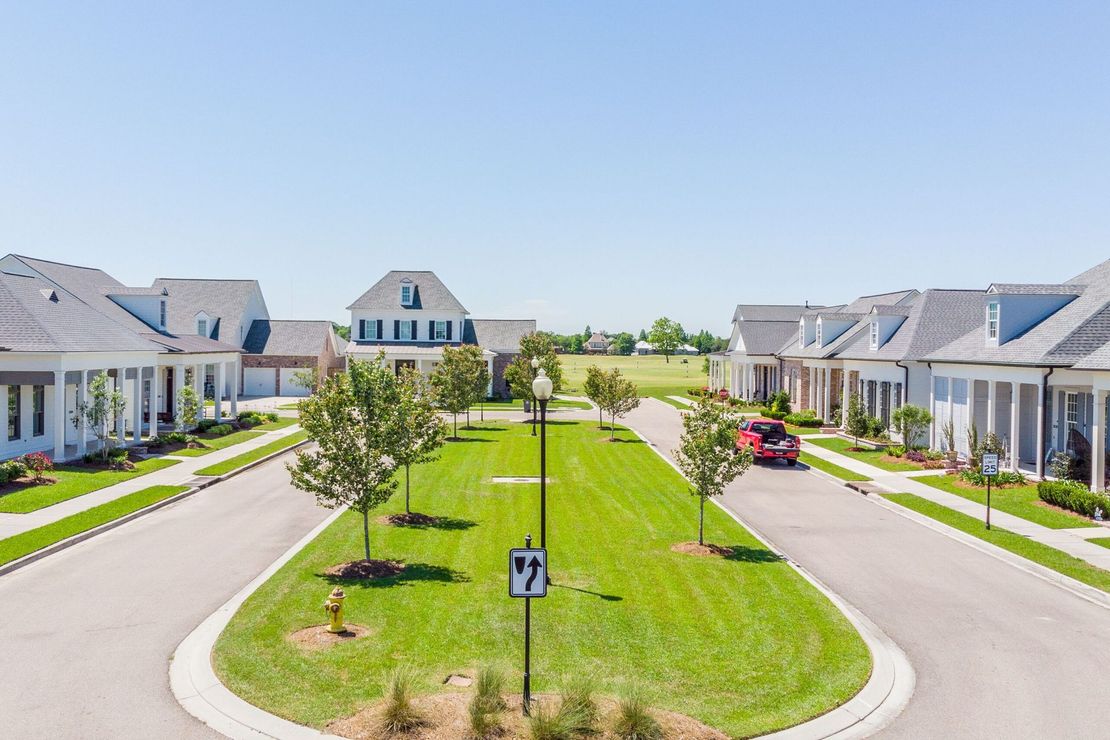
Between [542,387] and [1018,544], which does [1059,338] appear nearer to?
[1018,544]

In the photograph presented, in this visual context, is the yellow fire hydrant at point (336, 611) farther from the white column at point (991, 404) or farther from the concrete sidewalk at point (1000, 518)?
the white column at point (991, 404)

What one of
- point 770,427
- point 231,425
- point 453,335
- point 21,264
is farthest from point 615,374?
point 21,264

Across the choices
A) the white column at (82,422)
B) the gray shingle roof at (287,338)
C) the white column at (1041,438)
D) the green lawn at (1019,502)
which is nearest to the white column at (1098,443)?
the green lawn at (1019,502)

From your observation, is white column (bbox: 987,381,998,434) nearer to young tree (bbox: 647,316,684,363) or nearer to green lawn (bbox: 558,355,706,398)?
green lawn (bbox: 558,355,706,398)

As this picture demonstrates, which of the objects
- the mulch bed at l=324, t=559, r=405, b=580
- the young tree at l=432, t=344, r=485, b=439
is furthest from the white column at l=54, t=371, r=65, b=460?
the mulch bed at l=324, t=559, r=405, b=580

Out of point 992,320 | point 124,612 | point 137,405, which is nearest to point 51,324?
point 137,405
